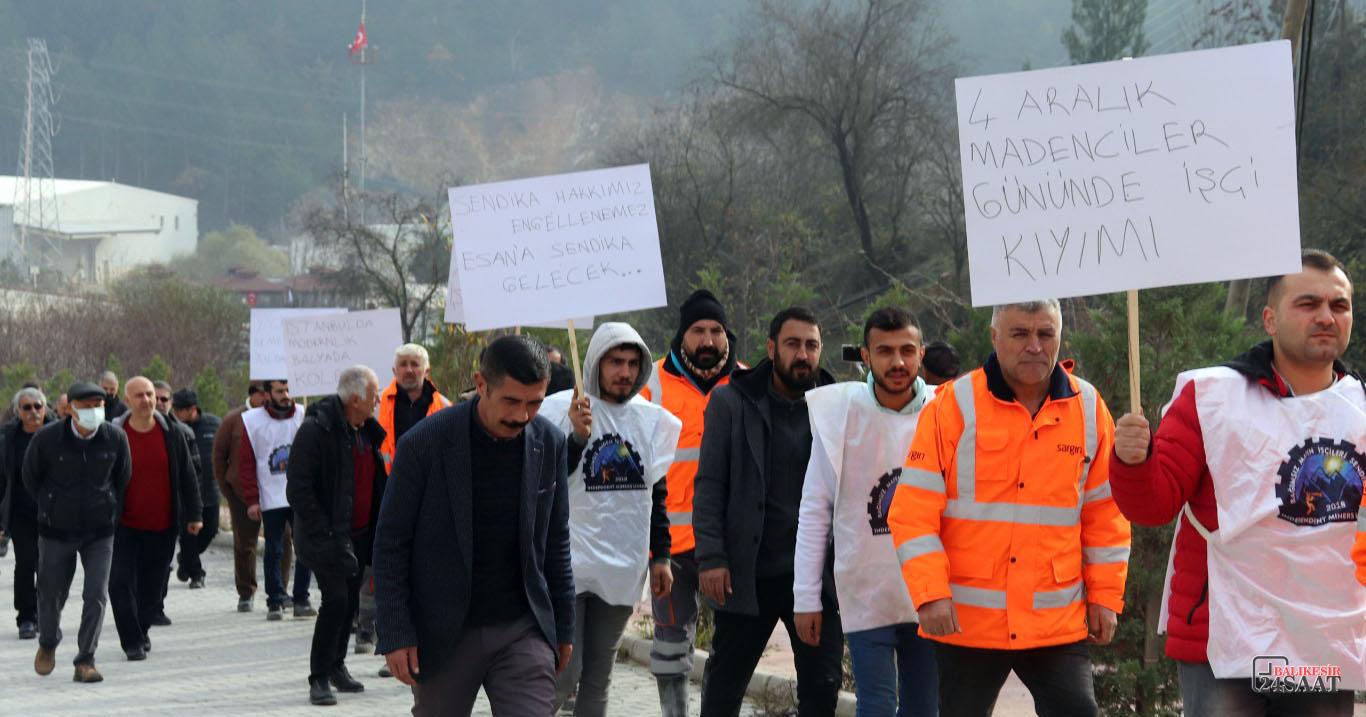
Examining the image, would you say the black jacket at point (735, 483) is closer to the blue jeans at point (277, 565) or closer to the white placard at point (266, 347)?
the blue jeans at point (277, 565)

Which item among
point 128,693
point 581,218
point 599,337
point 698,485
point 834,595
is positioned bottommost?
point 128,693

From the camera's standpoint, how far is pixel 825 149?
151 feet

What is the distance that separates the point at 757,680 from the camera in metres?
10.1

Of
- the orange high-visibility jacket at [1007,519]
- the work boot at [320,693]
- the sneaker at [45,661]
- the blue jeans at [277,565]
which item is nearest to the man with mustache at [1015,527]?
the orange high-visibility jacket at [1007,519]

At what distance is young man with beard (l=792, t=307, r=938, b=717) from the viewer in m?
A: 6.55

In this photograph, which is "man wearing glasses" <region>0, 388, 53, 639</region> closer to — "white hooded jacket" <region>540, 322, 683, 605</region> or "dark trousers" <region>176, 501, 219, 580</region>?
"dark trousers" <region>176, 501, 219, 580</region>

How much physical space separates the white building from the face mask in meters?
135

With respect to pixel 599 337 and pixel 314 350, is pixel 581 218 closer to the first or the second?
pixel 599 337

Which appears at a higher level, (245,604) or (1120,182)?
(1120,182)

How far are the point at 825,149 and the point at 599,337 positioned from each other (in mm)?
39043

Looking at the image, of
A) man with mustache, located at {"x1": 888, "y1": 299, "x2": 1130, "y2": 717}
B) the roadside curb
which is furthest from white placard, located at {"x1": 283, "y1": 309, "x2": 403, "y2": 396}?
man with mustache, located at {"x1": 888, "y1": 299, "x2": 1130, "y2": 717}

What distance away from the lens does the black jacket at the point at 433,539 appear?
568 cm

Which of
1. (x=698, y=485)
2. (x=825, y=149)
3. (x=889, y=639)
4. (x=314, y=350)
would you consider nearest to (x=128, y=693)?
(x=314, y=350)

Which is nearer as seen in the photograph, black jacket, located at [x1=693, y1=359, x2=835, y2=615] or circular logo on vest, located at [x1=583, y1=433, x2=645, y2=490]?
black jacket, located at [x1=693, y1=359, x2=835, y2=615]
